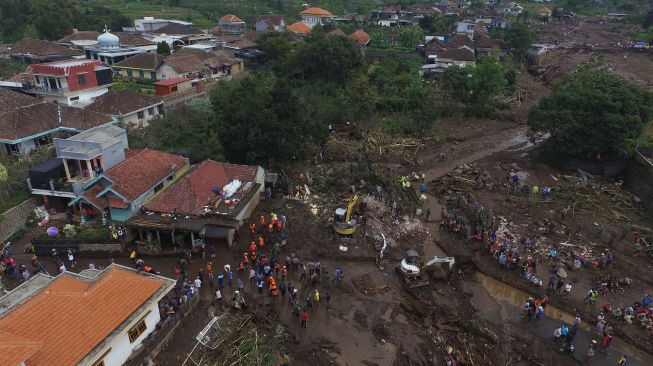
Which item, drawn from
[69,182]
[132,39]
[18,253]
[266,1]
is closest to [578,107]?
[69,182]

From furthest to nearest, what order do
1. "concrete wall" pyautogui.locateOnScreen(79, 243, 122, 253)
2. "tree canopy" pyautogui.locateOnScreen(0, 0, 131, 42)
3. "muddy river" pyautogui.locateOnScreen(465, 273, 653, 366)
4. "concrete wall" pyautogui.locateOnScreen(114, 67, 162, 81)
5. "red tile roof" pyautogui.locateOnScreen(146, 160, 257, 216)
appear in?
"tree canopy" pyautogui.locateOnScreen(0, 0, 131, 42)
"concrete wall" pyautogui.locateOnScreen(114, 67, 162, 81)
"red tile roof" pyautogui.locateOnScreen(146, 160, 257, 216)
"concrete wall" pyautogui.locateOnScreen(79, 243, 122, 253)
"muddy river" pyautogui.locateOnScreen(465, 273, 653, 366)

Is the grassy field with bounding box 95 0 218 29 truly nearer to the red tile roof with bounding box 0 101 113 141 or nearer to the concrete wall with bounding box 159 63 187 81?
the concrete wall with bounding box 159 63 187 81

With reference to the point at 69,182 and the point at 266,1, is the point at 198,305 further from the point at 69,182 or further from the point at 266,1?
the point at 266,1

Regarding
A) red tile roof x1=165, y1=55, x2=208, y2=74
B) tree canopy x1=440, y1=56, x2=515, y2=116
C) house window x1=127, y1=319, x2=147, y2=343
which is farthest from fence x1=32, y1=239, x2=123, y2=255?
tree canopy x1=440, y1=56, x2=515, y2=116

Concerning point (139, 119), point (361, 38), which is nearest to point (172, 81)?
point (139, 119)

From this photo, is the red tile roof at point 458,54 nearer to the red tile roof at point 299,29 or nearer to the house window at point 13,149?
the red tile roof at point 299,29

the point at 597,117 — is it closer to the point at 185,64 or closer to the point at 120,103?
the point at 120,103
